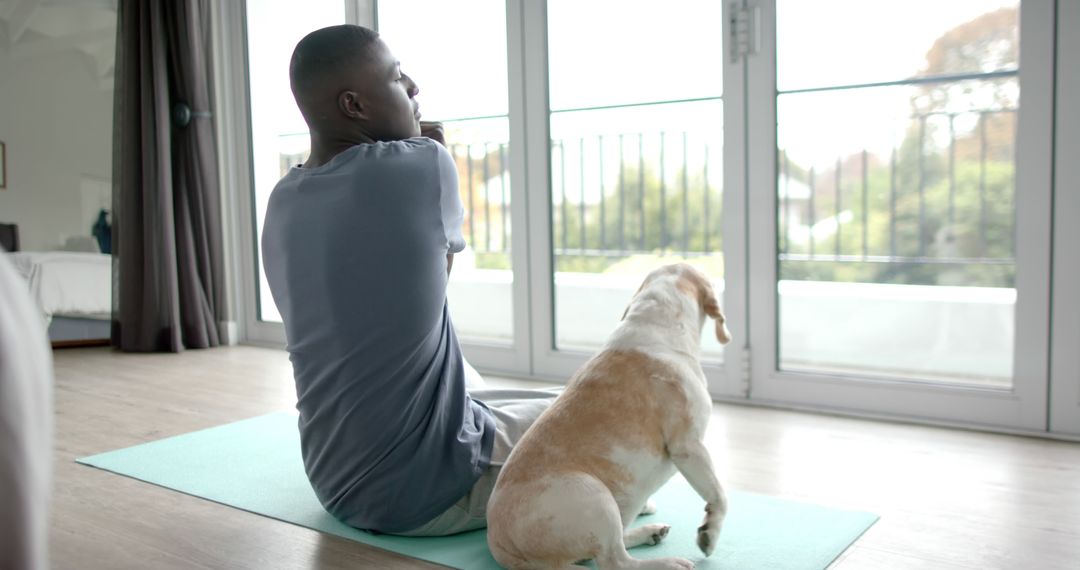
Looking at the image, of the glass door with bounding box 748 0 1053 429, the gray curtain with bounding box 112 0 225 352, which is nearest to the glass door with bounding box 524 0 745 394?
the glass door with bounding box 748 0 1053 429

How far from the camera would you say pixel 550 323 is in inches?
135

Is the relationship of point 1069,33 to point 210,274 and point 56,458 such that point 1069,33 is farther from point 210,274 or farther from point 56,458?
point 210,274

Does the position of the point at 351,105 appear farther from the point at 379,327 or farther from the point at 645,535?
the point at 645,535

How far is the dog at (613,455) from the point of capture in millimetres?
1405

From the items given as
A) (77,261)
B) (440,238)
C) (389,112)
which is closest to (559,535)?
(440,238)

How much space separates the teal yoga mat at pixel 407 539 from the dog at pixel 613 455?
16 cm

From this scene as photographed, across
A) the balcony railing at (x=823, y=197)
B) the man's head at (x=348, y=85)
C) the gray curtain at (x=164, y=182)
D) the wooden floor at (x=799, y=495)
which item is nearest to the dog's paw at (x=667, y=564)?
the wooden floor at (x=799, y=495)

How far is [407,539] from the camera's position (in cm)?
181

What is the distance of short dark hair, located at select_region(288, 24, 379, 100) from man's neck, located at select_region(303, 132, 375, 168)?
0.10 metres

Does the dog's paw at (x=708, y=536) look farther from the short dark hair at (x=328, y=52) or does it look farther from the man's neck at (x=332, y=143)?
the short dark hair at (x=328, y=52)

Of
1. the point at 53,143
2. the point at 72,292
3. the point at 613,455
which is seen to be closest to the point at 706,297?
the point at 613,455

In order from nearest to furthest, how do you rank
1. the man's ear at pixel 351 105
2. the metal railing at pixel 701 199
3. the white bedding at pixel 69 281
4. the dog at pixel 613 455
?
the dog at pixel 613 455, the man's ear at pixel 351 105, the metal railing at pixel 701 199, the white bedding at pixel 69 281

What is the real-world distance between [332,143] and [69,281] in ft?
Result: 11.1

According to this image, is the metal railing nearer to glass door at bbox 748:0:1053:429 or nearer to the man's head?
glass door at bbox 748:0:1053:429
